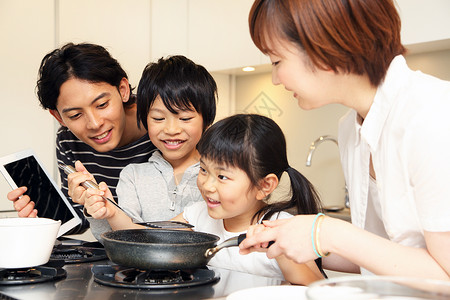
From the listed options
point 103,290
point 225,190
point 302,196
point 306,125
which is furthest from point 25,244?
point 306,125

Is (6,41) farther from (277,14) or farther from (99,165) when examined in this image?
(277,14)

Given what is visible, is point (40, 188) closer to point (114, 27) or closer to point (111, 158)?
point (111, 158)

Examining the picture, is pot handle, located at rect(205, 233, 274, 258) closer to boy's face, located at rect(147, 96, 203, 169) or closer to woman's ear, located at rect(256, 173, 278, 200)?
woman's ear, located at rect(256, 173, 278, 200)

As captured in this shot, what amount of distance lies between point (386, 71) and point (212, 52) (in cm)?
223

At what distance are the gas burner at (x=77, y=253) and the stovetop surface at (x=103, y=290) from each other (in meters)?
0.14

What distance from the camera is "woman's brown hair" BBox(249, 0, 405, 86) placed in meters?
0.84

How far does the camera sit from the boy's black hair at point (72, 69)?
160cm

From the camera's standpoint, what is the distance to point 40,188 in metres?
1.40

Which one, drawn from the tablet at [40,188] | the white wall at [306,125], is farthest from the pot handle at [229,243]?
the white wall at [306,125]

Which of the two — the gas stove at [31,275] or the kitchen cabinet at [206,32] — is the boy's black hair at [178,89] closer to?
the gas stove at [31,275]

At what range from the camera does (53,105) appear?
1.66 meters

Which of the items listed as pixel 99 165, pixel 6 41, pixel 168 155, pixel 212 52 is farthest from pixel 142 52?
pixel 168 155

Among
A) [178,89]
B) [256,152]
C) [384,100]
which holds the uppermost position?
[384,100]

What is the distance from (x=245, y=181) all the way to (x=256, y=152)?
79 mm
